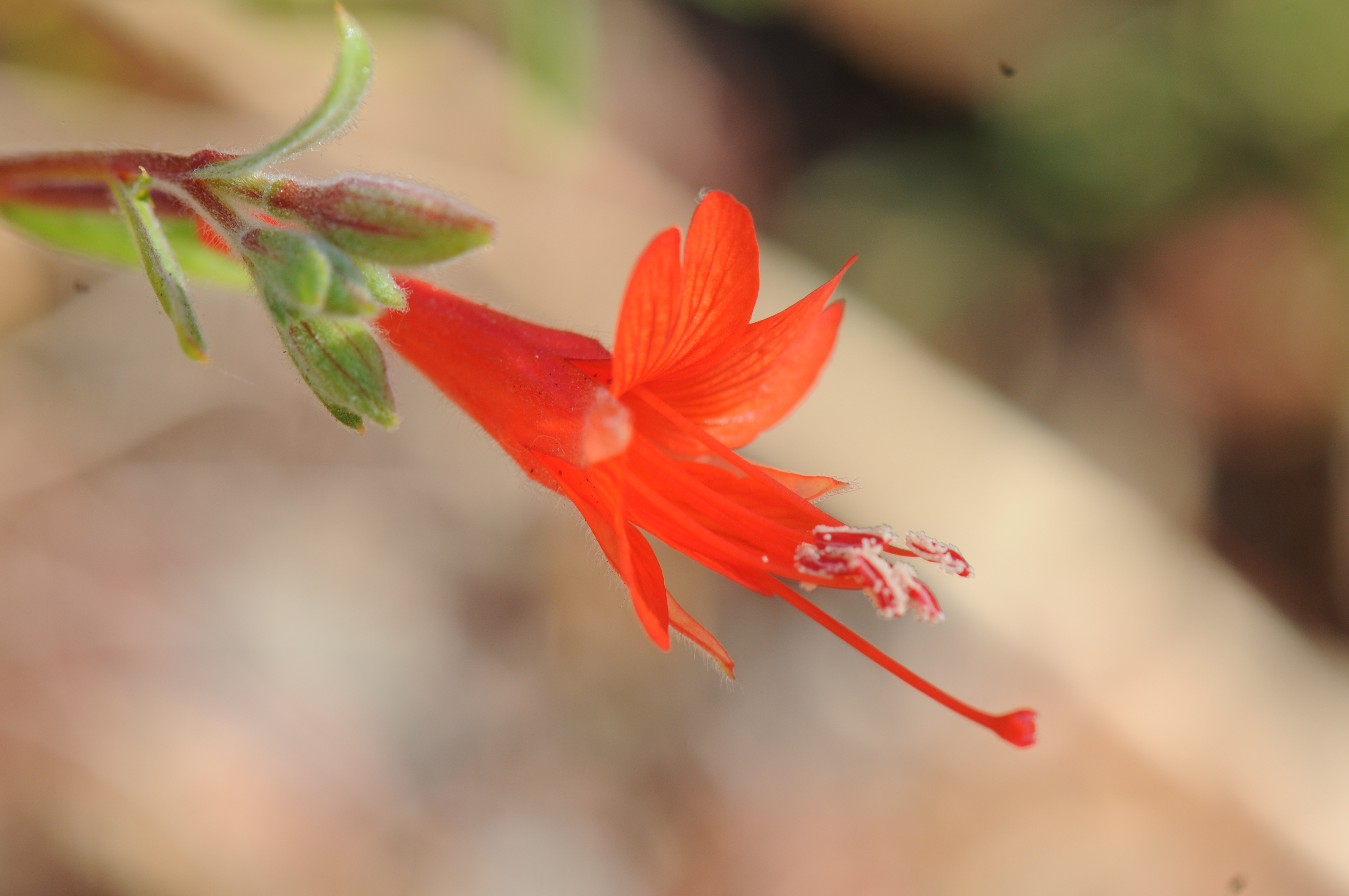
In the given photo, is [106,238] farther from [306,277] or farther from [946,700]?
[946,700]

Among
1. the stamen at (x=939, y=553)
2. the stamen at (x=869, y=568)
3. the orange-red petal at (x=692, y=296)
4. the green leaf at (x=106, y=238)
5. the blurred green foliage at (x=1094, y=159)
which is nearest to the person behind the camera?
the orange-red petal at (x=692, y=296)

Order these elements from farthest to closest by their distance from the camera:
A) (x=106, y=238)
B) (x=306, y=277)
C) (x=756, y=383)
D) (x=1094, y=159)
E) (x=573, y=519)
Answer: (x=1094, y=159), (x=573, y=519), (x=106, y=238), (x=756, y=383), (x=306, y=277)

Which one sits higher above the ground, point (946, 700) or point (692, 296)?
point (692, 296)

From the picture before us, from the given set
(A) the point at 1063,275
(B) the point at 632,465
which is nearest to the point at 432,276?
(B) the point at 632,465

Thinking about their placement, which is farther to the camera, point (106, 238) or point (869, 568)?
point (106, 238)

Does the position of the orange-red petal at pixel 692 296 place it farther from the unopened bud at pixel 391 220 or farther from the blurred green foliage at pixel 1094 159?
the blurred green foliage at pixel 1094 159

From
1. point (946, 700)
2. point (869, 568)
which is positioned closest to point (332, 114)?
point (869, 568)

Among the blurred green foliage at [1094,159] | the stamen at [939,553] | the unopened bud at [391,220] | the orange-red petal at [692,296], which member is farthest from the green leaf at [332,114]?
the blurred green foliage at [1094,159]
